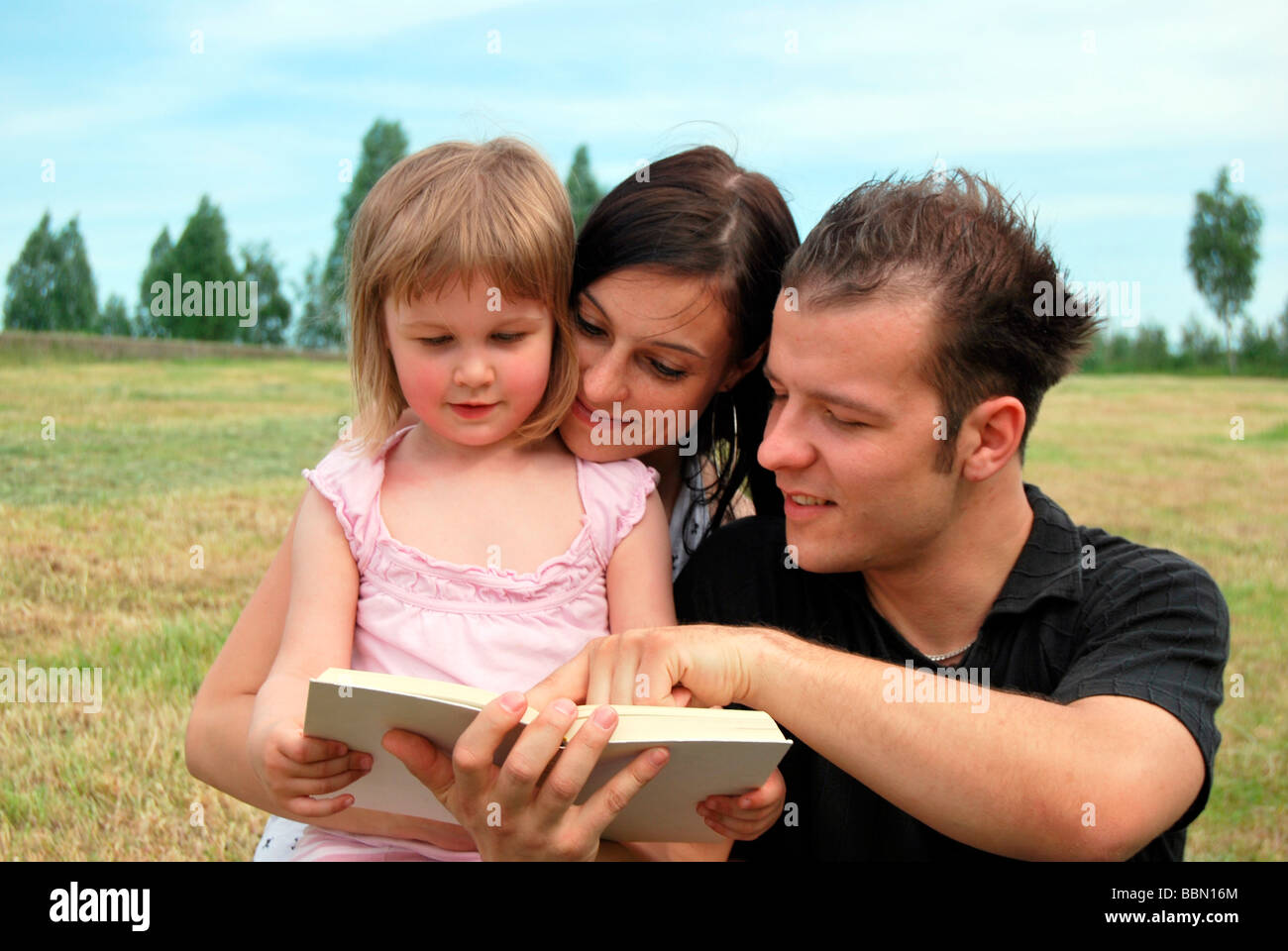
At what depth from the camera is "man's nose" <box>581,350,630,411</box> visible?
2869 millimetres

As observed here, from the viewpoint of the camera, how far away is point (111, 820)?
13.6 ft

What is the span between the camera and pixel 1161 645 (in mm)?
2447

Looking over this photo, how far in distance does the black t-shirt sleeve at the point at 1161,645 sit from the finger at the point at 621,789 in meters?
0.90

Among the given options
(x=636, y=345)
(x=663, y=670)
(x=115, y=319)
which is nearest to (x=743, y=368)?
(x=636, y=345)

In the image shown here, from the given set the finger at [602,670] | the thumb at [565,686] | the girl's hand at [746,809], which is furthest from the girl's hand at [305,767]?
the girl's hand at [746,809]

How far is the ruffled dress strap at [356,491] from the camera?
2.80m

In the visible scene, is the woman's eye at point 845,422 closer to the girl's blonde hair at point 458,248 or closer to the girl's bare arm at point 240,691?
the girl's blonde hair at point 458,248

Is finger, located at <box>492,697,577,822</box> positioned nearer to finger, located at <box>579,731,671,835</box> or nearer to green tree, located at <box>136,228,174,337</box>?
finger, located at <box>579,731,671,835</box>

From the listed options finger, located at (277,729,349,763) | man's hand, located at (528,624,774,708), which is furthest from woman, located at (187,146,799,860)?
man's hand, located at (528,624,774,708)

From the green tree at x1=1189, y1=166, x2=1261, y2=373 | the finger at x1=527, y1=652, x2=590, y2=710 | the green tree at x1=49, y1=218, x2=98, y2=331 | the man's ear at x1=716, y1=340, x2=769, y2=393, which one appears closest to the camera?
the finger at x1=527, y1=652, x2=590, y2=710

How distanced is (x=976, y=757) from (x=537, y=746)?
0.80m

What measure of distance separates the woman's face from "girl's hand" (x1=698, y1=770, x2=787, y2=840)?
0.98 m

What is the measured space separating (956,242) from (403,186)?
1345 mm

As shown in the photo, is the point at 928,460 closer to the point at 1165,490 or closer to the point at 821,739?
the point at 821,739
